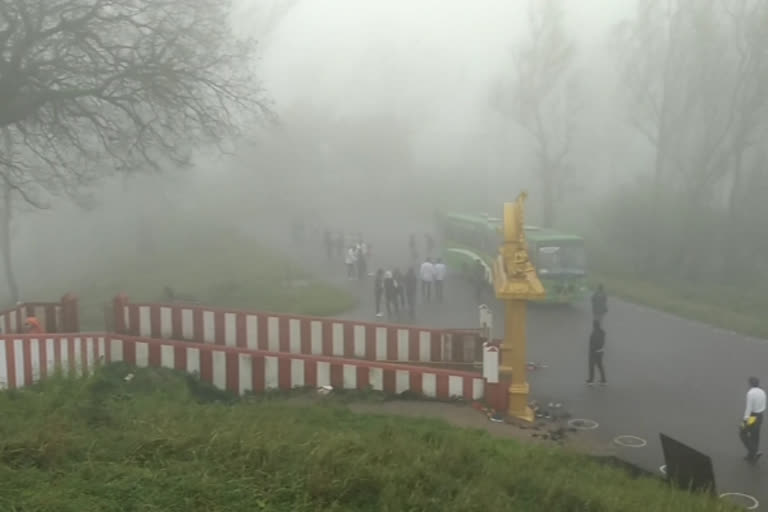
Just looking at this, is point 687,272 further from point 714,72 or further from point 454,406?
point 454,406

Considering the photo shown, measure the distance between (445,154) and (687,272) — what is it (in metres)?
32.2

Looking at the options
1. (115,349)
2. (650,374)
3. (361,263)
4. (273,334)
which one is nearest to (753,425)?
(650,374)

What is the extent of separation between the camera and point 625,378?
1309 cm

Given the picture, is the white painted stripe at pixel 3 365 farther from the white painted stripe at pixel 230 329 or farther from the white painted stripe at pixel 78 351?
the white painted stripe at pixel 230 329

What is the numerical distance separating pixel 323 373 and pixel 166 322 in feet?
12.4

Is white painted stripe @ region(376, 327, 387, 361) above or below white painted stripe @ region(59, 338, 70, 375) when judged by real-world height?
below

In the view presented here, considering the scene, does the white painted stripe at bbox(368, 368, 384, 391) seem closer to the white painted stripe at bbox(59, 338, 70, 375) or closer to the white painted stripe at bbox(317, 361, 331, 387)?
the white painted stripe at bbox(317, 361, 331, 387)

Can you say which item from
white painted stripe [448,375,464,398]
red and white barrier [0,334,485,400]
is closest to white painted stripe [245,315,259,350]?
red and white barrier [0,334,485,400]

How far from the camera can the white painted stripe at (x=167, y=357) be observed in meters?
10.4

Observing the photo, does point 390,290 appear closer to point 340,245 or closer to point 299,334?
point 299,334

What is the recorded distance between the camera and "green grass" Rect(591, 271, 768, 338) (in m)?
19.9

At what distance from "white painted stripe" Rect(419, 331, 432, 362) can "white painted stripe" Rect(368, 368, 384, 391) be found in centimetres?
211

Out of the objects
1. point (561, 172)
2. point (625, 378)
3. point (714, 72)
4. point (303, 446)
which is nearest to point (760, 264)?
point (714, 72)

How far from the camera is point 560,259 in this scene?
2208 cm
